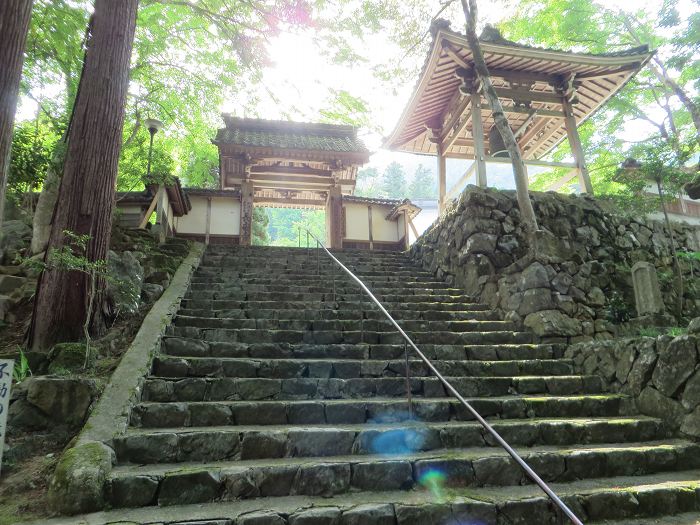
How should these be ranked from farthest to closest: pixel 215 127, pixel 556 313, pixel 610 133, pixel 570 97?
pixel 215 127, pixel 610 133, pixel 570 97, pixel 556 313

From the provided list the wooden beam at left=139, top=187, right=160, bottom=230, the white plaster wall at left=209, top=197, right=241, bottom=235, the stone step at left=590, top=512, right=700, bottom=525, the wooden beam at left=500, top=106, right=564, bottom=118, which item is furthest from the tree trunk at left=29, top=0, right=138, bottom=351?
the white plaster wall at left=209, top=197, right=241, bottom=235

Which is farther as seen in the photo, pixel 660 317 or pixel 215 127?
pixel 215 127

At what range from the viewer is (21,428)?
296 cm

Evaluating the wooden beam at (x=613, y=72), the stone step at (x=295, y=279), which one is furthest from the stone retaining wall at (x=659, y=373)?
the wooden beam at (x=613, y=72)

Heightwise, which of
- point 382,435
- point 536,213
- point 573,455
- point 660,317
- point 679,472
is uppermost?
point 536,213

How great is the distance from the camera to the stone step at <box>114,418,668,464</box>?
2.83 meters

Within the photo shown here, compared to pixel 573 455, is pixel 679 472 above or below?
below

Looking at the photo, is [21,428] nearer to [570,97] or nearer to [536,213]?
[536,213]

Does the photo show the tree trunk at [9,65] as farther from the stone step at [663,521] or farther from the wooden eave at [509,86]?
the wooden eave at [509,86]

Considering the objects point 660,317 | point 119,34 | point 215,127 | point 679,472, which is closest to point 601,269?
point 660,317

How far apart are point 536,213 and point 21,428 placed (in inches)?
290

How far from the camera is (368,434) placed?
3.11 metres

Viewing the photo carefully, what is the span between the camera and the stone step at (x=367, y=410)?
10.5 ft

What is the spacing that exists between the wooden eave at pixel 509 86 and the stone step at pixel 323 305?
174 inches
